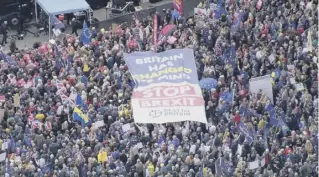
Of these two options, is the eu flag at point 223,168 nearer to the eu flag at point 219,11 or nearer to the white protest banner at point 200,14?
the eu flag at point 219,11

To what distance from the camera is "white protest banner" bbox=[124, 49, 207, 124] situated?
63844 mm

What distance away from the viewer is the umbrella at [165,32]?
257 feet

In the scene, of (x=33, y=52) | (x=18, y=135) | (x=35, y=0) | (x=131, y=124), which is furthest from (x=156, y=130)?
(x=35, y=0)

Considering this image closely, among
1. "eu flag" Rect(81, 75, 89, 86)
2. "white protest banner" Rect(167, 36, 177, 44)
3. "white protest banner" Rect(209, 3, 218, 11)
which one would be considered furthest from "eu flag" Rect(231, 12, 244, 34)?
"eu flag" Rect(81, 75, 89, 86)

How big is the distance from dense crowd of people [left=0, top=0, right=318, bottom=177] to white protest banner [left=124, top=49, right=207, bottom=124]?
2.97 meters

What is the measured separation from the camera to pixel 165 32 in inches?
3108

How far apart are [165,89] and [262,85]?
868cm

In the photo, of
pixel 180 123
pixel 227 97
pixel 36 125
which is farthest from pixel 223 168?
pixel 36 125

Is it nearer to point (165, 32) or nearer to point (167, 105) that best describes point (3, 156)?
point (167, 105)

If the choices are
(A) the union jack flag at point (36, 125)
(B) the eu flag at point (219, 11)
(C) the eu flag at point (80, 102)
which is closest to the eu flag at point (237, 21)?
(B) the eu flag at point (219, 11)

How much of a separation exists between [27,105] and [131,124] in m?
5.70

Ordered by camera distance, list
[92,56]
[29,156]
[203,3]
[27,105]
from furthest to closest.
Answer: [203,3]
[92,56]
[27,105]
[29,156]

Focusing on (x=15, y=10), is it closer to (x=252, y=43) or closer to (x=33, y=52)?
(x=33, y=52)

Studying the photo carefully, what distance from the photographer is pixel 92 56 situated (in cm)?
7794
